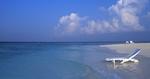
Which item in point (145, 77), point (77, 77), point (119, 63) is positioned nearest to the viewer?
point (145, 77)

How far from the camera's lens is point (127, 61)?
92.8 feet

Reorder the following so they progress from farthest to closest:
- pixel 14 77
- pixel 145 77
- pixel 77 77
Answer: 1. pixel 14 77
2. pixel 77 77
3. pixel 145 77

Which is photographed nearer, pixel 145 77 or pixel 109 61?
pixel 145 77

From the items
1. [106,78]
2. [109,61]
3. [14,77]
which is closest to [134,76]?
[106,78]

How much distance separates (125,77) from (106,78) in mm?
1221

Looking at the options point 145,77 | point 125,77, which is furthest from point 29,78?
point 145,77

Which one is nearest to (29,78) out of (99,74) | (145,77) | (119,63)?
(99,74)

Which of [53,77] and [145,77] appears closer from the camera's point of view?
[145,77]

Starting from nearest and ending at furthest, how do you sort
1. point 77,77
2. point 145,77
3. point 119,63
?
point 145,77 < point 77,77 < point 119,63

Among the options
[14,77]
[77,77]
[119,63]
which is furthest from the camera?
[119,63]

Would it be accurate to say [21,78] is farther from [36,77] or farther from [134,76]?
[134,76]

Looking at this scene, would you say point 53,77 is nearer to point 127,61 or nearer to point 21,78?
point 21,78

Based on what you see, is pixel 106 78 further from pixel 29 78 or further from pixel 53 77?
pixel 29 78

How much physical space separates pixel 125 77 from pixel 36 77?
5973 mm
